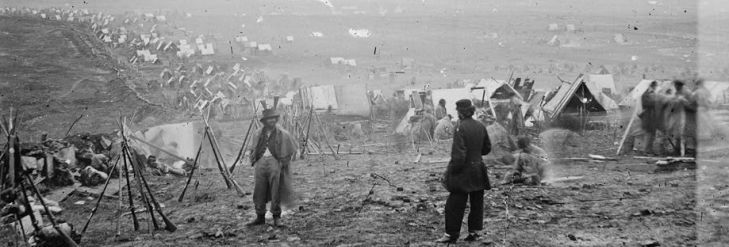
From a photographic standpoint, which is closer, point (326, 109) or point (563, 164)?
point (563, 164)

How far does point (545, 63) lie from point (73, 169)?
2902 centimetres

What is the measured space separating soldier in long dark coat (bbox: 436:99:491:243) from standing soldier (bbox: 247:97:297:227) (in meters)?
2.20

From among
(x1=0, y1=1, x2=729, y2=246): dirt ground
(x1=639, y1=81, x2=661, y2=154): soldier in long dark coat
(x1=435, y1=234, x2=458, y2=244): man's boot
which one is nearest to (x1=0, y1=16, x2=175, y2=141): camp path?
(x1=0, y1=1, x2=729, y2=246): dirt ground

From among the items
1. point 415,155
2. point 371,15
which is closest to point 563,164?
→ point 415,155

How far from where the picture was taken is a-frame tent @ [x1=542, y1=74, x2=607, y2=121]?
14.6 m

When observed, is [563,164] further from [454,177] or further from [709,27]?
[709,27]

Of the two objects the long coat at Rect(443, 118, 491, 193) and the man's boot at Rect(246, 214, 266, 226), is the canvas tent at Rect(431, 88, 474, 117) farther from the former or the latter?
the long coat at Rect(443, 118, 491, 193)

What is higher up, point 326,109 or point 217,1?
point 217,1

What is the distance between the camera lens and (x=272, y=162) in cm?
713

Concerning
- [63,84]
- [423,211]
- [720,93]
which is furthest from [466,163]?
[63,84]

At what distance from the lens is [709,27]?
41281 mm

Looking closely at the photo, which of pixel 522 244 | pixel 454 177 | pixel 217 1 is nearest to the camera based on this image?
pixel 454 177

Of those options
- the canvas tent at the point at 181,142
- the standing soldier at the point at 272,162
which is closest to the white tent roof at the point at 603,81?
the canvas tent at the point at 181,142

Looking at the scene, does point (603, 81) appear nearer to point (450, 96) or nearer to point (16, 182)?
point (450, 96)
